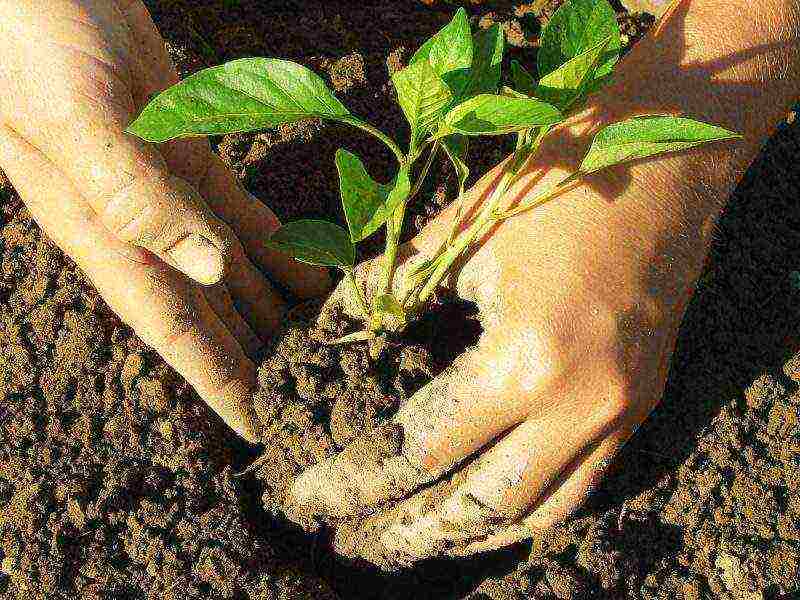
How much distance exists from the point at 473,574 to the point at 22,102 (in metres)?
1.17

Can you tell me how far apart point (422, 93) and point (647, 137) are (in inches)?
11.1

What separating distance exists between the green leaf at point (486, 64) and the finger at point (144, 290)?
640mm

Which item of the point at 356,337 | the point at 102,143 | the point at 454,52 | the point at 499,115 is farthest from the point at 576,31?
the point at 102,143

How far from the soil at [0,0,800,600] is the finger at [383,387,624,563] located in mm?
153

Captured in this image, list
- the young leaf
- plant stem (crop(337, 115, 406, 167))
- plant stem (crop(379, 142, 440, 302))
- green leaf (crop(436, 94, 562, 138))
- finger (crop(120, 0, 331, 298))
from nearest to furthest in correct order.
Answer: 1. green leaf (crop(436, 94, 562, 138))
2. plant stem (crop(337, 115, 406, 167))
3. plant stem (crop(379, 142, 440, 302))
4. the young leaf
5. finger (crop(120, 0, 331, 298))

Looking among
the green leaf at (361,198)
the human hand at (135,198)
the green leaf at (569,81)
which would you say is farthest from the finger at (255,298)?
the green leaf at (569,81)

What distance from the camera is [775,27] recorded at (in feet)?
4.52

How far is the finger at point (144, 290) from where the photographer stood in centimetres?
122

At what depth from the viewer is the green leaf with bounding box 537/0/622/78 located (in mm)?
1054

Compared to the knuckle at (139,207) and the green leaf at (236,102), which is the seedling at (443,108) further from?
the knuckle at (139,207)

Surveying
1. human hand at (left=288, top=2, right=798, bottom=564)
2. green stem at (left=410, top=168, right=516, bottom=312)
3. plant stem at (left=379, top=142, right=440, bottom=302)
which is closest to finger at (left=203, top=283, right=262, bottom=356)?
human hand at (left=288, top=2, right=798, bottom=564)

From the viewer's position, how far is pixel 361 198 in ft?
3.14

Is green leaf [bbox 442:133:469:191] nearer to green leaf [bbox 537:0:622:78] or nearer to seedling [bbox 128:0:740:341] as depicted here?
seedling [bbox 128:0:740:341]

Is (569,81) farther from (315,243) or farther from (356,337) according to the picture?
(356,337)
